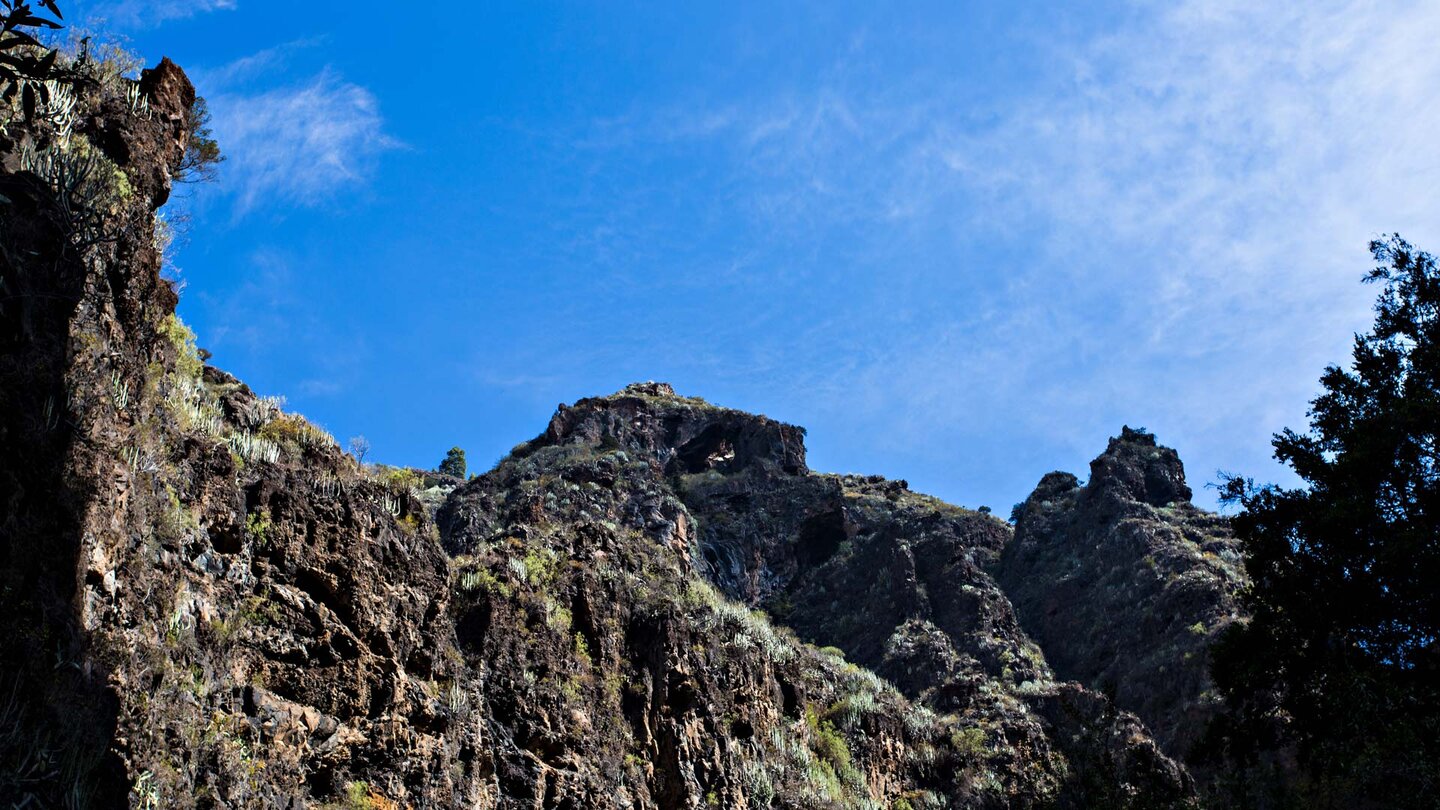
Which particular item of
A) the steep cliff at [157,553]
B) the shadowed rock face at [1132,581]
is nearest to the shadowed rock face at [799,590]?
the shadowed rock face at [1132,581]

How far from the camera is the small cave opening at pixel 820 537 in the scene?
52.3m

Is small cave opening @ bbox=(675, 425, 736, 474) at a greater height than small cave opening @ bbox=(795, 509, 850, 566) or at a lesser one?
greater

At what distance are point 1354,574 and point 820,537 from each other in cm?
3382

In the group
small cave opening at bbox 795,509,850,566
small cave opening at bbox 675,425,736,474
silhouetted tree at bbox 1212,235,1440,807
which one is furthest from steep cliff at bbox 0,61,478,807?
small cave opening at bbox 675,425,736,474

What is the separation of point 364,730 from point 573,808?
18.5 feet

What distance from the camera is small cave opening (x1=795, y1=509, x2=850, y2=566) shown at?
5231cm

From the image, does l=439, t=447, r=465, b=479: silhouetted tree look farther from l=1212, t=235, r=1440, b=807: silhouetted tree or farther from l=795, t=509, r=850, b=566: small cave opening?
l=1212, t=235, r=1440, b=807: silhouetted tree

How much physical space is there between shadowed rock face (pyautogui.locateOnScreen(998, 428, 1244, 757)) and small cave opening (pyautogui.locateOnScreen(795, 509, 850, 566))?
7781 millimetres

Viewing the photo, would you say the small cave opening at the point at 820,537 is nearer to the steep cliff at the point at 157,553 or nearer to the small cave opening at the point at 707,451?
the small cave opening at the point at 707,451

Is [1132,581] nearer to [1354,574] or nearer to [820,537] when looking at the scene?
[820,537]

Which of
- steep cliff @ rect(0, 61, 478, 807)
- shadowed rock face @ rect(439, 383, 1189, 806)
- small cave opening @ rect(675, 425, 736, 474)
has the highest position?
small cave opening @ rect(675, 425, 736, 474)

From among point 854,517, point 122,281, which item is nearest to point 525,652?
point 122,281

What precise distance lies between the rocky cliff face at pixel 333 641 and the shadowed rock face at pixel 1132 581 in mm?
299

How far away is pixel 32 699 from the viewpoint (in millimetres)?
9266
